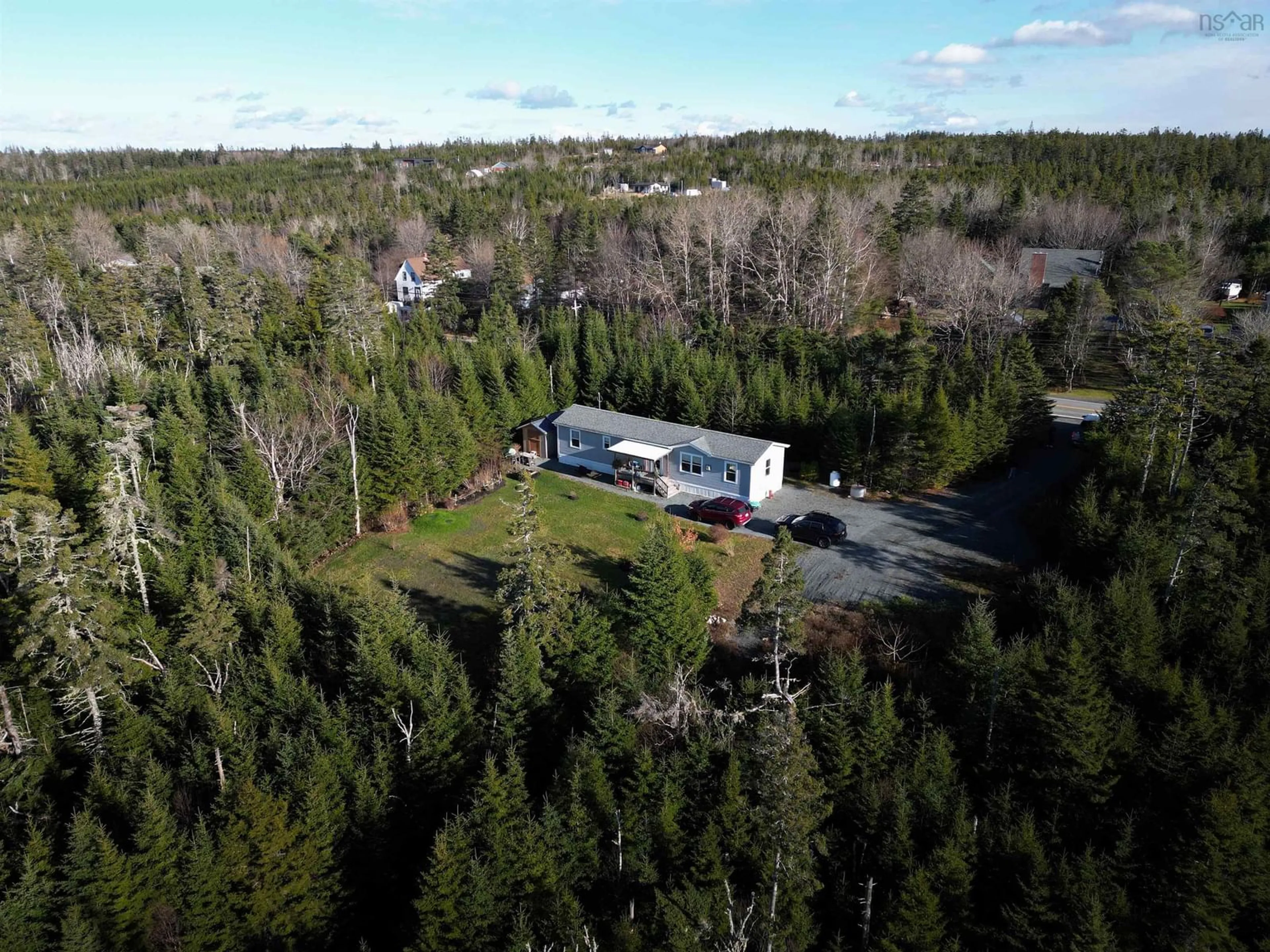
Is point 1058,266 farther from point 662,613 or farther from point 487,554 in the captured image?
point 662,613

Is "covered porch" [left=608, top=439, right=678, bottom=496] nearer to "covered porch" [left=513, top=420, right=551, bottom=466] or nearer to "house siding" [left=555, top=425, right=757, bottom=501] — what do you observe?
"house siding" [left=555, top=425, right=757, bottom=501]

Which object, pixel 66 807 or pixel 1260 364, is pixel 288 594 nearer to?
pixel 66 807

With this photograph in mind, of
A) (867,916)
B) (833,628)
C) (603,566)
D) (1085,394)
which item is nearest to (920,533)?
(833,628)

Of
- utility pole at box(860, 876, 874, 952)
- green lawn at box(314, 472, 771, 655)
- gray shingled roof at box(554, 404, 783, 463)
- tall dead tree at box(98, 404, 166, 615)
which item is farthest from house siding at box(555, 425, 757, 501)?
utility pole at box(860, 876, 874, 952)

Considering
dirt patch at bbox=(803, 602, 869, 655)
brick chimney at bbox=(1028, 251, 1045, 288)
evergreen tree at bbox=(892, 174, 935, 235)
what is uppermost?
evergreen tree at bbox=(892, 174, 935, 235)

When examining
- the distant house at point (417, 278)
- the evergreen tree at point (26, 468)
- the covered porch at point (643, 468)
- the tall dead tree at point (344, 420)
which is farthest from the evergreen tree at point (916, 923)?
the distant house at point (417, 278)

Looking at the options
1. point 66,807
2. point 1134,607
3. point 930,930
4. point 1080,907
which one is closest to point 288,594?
point 66,807
